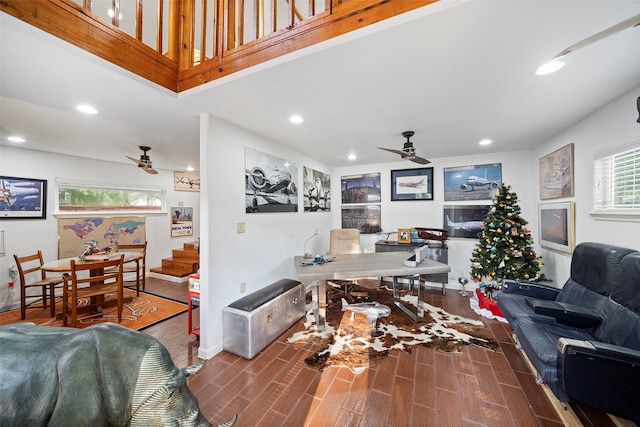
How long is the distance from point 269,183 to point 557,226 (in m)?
3.78

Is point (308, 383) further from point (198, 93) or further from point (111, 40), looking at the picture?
point (111, 40)

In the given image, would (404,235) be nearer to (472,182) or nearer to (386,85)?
(472,182)

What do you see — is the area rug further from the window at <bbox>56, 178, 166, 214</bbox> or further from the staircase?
the window at <bbox>56, 178, 166, 214</bbox>

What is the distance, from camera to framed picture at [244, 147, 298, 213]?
2.83 m

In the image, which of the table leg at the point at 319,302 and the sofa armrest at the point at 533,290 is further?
the table leg at the point at 319,302

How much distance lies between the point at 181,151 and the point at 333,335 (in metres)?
3.64

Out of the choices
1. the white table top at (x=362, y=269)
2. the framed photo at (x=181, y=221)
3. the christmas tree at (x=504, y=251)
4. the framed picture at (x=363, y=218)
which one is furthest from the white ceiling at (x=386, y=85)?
the framed photo at (x=181, y=221)

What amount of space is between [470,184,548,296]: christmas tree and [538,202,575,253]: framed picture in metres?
0.25

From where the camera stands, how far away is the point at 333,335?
8.70ft

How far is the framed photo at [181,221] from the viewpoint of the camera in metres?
5.65

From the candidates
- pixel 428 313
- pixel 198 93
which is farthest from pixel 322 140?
pixel 428 313

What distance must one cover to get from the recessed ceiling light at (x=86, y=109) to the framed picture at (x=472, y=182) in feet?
16.3

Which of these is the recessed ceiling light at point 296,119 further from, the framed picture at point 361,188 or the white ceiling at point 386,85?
the framed picture at point 361,188

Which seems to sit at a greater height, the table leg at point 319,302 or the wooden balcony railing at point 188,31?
the wooden balcony railing at point 188,31
